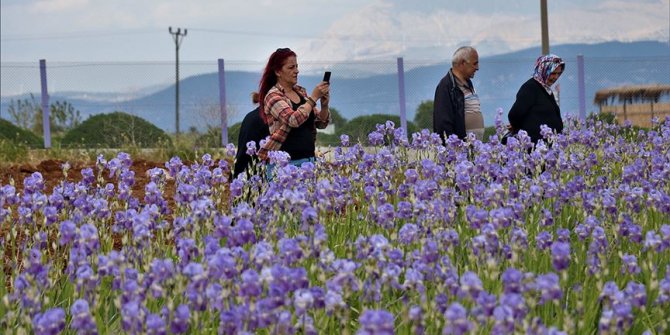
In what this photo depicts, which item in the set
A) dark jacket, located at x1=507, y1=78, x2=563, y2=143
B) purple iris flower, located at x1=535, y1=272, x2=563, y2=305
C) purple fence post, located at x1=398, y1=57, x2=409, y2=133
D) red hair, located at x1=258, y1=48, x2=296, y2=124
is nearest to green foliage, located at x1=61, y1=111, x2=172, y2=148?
purple fence post, located at x1=398, y1=57, x2=409, y2=133

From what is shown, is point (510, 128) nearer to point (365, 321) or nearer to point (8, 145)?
point (365, 321)

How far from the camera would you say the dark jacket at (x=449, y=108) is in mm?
7906

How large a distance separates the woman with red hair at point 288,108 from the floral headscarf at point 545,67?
2.56 meters

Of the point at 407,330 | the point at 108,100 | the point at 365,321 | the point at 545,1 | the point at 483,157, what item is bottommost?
the point at 407,330

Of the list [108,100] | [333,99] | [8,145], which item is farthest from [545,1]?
[8,145]

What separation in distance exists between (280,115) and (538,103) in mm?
2999

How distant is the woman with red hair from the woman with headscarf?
2405 millimetres

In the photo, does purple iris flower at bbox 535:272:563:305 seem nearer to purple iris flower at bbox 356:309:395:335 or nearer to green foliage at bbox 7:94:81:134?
purple iris flower at bbox 356:309:395:335

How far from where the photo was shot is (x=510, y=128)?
868 centimetres

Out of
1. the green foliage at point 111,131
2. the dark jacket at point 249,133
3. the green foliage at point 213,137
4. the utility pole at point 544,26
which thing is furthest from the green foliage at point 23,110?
the dark jacket at point 249,133

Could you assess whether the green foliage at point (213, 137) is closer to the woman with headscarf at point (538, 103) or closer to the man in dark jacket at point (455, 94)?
the woman with headscarf at point (538, 103)

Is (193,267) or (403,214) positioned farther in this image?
(403,214)

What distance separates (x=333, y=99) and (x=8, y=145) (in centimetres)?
1065

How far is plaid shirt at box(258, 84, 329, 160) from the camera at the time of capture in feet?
21.0
